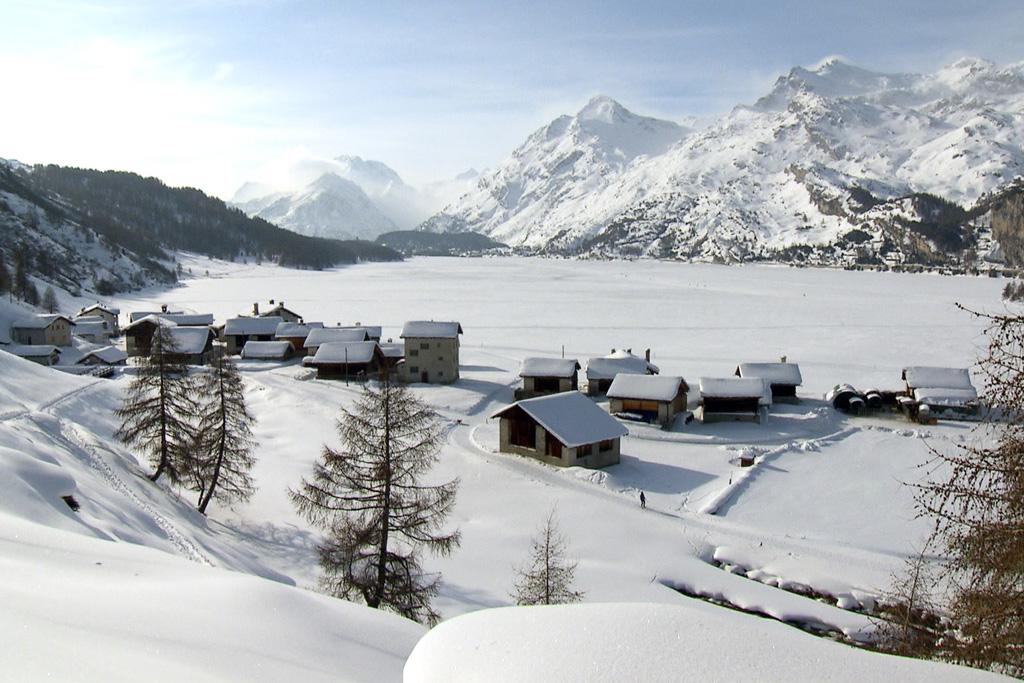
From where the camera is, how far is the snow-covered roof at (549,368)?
167 ft

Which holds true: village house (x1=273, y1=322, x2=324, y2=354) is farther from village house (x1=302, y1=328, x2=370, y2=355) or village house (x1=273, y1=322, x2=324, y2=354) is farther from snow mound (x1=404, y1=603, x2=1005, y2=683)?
snow mound (x1=404, y1=603, x2=1005, y2=683)

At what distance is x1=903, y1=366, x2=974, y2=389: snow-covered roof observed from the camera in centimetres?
4822

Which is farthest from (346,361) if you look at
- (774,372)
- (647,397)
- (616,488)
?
(774,372)

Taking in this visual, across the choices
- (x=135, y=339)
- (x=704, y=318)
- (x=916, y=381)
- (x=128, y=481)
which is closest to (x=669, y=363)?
(x=916, y=381)

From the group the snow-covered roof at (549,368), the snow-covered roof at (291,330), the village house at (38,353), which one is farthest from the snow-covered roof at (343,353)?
the village house at (38,353)

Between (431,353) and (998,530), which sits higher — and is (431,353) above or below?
below

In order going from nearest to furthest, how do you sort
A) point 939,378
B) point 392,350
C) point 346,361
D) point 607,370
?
point 939,378, point 607,370, point 346,361, point 392,350

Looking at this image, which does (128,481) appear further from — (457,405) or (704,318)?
(704,318)

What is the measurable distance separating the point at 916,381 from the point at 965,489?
4669cm

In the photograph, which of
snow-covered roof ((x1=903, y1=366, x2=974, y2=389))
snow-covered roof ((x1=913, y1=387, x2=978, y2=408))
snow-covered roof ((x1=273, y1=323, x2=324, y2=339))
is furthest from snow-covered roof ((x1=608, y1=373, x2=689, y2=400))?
snow-covered roof ((x1=273, y1=323, x2=324, y2=339))

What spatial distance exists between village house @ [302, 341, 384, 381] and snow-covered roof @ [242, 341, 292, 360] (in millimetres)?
9003

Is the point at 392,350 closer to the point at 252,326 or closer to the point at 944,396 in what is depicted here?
the point at 252,326

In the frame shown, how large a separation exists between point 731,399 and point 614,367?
10023 mm

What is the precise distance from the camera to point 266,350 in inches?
2625
